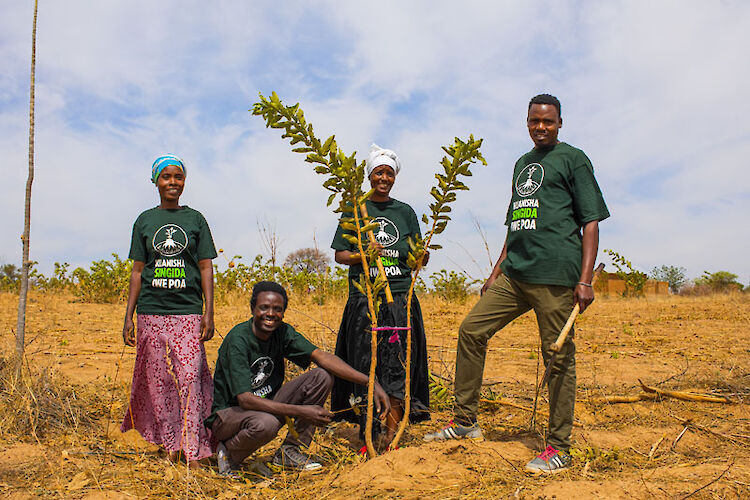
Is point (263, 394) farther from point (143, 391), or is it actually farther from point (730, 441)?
point (730, 441)

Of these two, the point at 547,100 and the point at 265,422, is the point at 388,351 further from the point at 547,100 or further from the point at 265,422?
the point at 547,100

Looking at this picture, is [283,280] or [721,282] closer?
[283,280]

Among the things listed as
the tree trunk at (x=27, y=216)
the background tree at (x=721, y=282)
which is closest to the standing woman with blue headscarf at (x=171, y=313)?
the tree trunk at (x=27, y=216)

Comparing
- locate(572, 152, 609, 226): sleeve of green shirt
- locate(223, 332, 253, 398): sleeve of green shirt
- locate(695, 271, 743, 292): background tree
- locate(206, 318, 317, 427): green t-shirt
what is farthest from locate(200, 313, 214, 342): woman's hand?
locate(695, 271, 743, 292): background tree

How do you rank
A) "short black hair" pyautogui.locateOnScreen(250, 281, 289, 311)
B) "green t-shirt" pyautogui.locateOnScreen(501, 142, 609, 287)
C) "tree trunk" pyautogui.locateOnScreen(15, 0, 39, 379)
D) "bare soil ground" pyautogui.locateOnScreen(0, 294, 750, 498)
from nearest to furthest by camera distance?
1. "bare soil ground" pyautogui.locateOnScreen(0, 294, 750, 498)
2. "green t-shirt" pyautogui.locateOnScreen(501, 142, 609, 287)
3. "short black hair" pyautogui.locateOnScreen(250, 281, 289, 311)
4. "tree trunk" pyautogui.locateOnScreen(15, 0, 39, 379)

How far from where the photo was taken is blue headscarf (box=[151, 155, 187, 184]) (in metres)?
3.14

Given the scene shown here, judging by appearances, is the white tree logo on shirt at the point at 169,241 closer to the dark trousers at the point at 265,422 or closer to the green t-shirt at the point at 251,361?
the green t-shirt at the point at 251,361

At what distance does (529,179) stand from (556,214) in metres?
→ 0.23

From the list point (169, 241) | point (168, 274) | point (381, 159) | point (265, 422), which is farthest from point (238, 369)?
point (381, 159)

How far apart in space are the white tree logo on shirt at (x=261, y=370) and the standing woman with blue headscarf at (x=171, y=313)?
0.33 metres

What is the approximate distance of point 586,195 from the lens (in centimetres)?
272

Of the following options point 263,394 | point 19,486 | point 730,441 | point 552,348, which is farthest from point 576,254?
point 19,486

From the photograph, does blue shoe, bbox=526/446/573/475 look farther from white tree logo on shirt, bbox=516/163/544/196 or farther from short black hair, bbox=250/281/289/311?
short black hair, bbox=250/281/289/311

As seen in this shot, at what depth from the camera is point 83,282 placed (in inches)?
418
